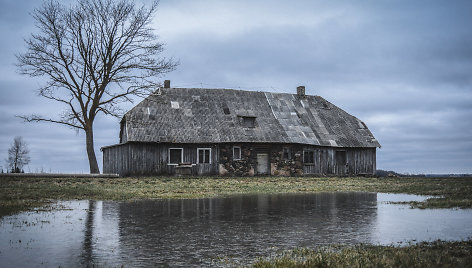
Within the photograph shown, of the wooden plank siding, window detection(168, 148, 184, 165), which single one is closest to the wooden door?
the wooden plank siding

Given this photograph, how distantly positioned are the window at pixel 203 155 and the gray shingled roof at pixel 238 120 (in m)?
0.97

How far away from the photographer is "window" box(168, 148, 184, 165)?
33.3 meters

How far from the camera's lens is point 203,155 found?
33.8 metres

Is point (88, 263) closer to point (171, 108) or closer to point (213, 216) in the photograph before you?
point (213, 216)

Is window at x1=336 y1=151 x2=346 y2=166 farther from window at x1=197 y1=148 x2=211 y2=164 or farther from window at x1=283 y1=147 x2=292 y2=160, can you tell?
window at x1=197 y1=148 x2=211 y2=164

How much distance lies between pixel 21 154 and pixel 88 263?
2218 inches

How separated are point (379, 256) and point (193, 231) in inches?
131

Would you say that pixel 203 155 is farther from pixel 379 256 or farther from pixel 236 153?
pixel 379 256

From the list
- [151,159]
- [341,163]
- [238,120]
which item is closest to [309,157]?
[341,163]

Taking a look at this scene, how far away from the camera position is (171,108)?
3547cm

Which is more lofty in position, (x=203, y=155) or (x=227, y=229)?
(x=203, y=155)

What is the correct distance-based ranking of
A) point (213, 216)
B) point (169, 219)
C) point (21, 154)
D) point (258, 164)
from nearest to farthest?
point (169, 219), point (213, 216), point (258, 164), point (21, 154)

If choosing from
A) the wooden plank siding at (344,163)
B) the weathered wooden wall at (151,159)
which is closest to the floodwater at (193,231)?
the weathered wooden wall at (151,159)

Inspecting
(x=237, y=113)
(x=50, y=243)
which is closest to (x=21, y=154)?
(x=237, y=113)
